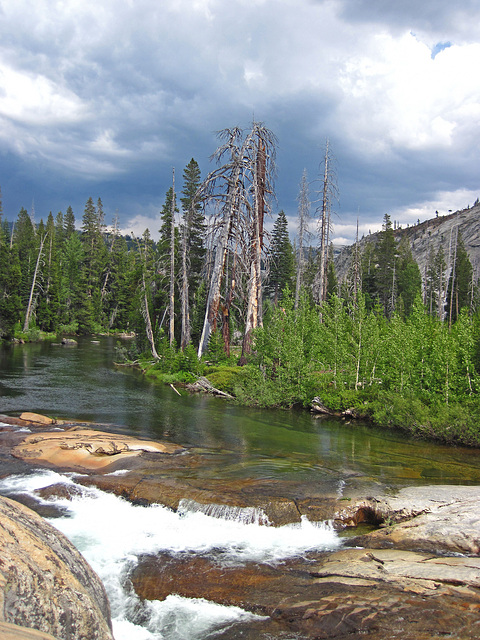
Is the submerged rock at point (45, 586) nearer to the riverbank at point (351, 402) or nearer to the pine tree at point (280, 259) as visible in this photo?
the riverbank at point (351, 402)

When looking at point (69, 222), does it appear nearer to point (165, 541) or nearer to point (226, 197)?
point (226, 197)

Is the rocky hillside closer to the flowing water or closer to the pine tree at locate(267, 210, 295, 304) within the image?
the pine tree at locate(267, 210, 295, 304)

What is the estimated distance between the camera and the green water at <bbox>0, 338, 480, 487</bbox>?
11039 millimetres

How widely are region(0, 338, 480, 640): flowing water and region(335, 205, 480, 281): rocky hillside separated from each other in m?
82.8

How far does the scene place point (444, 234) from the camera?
104 metres

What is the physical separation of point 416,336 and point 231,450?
32.6ft

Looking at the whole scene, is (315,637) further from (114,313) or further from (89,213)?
(89,213)

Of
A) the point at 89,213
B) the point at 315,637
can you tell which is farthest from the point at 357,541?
the point at 89,213

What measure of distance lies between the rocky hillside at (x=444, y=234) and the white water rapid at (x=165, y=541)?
92022 millimetres

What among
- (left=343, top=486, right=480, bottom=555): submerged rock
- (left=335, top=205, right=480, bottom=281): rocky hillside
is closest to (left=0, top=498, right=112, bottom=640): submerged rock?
(left=343, top=486, right=480, bottom=555): submerged rock

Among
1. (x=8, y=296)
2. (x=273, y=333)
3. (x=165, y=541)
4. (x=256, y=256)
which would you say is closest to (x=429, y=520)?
(x=165, y=541)

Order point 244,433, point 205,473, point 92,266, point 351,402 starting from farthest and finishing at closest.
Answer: point 92,266 → point 351,402 → point 244,433 → point 205,473

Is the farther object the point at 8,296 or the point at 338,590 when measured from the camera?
→ the point at 8,296

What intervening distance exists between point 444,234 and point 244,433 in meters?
105
